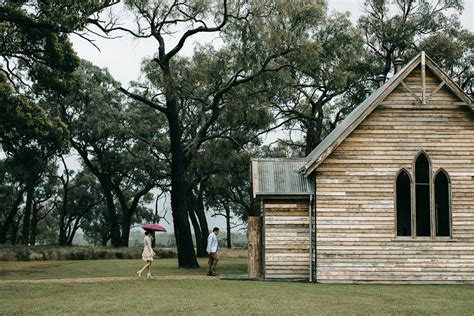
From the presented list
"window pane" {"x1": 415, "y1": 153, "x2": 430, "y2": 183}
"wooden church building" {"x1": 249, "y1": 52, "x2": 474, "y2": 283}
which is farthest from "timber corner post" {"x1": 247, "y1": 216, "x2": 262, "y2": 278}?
"window pane" {"x1": 415, "y1": 153, "x2": 430, "y2": 183}

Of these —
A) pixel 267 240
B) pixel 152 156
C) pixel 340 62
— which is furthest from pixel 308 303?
pixel 152 156

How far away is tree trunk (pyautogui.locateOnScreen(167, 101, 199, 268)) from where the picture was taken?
3525cm

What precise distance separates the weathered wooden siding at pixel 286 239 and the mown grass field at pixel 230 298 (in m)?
1.30

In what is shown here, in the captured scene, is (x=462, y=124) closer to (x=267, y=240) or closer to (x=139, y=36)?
(x=267, y=240)

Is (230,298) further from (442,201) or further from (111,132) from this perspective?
(111,132)

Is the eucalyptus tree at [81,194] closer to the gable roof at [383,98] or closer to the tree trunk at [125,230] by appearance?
the tree trunk at [125,230]

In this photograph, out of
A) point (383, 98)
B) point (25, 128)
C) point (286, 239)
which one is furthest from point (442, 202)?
point (25, 128)

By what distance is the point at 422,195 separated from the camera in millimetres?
25703

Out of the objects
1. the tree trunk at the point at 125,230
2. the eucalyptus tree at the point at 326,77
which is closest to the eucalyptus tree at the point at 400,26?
the eucalyptus tree at the point at 326,77

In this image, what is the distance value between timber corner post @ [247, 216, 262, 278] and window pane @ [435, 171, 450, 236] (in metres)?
6.74

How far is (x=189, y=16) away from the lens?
34.2m

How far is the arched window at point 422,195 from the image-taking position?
25172mm

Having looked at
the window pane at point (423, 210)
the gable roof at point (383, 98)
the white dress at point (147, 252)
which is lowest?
the white dress at point (147, 252)

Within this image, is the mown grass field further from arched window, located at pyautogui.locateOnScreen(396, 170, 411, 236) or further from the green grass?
the green grass
